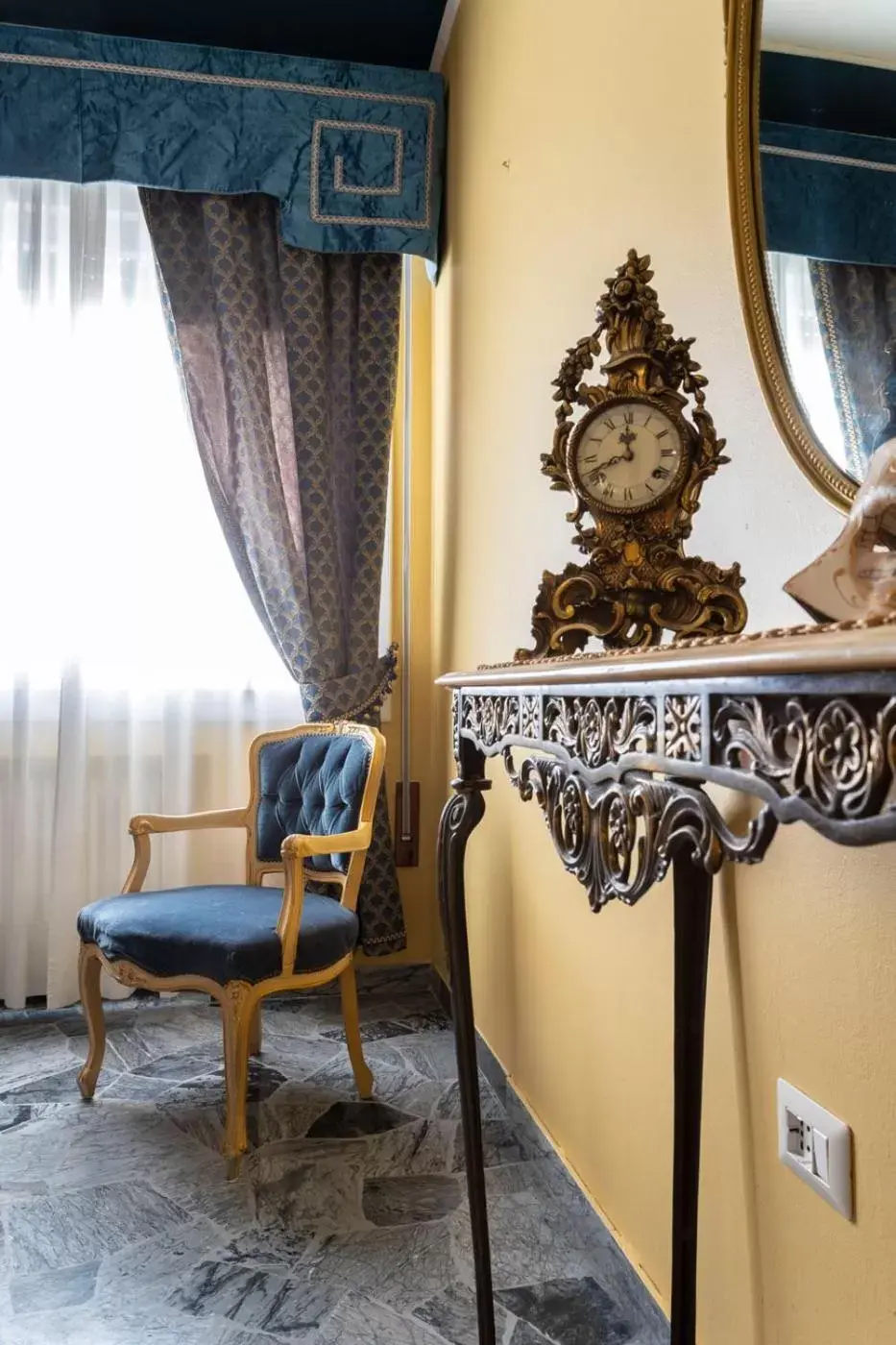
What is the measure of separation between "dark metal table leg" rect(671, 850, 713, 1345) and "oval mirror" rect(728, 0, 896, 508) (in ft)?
1.77

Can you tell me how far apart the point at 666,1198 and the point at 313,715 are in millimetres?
1909

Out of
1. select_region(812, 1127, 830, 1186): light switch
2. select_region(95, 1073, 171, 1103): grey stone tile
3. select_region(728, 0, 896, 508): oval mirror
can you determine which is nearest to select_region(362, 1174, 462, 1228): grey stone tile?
select_region(95, 1073, 171, 1103): grey stone tile

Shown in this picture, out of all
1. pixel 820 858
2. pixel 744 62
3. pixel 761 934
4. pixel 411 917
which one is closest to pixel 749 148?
pixel 744 62

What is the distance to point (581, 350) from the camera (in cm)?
124

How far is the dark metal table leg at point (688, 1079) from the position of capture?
1237 mm

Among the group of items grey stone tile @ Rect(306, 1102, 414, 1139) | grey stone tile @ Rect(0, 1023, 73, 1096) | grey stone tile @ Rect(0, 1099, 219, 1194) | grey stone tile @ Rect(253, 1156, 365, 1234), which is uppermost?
grey stone tile @ Rect(306, 1102, 414, 1139)

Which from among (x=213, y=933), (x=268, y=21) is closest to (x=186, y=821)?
(x=213, y=933)

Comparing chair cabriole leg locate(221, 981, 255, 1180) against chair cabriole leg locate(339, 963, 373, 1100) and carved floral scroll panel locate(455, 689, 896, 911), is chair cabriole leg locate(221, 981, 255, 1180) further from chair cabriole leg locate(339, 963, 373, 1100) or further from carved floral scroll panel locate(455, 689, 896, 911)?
carved floral scroll panel locate(455, 689, 896, 911)

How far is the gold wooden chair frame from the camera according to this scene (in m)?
2.07

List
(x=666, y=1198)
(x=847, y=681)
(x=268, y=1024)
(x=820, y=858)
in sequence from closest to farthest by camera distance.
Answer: (x=847, y=681) < (x=820, y=858) < (x=666, y=1198) < (x=268, y=1024)

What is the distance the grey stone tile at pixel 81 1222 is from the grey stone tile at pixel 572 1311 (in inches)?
27.2

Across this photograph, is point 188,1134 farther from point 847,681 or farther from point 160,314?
point 160,314

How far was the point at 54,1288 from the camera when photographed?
65.0 inches

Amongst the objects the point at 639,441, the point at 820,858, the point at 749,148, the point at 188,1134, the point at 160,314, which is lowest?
the point at 188,1134
